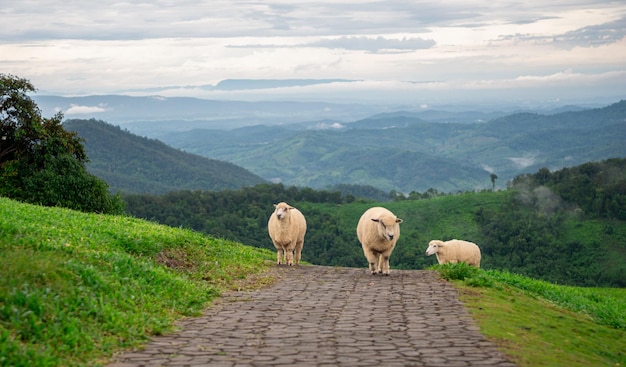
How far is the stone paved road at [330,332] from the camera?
9.74 m

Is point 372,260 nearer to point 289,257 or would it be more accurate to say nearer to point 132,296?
point 289,257

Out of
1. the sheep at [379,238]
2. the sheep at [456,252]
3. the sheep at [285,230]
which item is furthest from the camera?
the sheep at [456,252]

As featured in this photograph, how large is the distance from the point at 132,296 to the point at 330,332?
3341 millimetres

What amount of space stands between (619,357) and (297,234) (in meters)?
10.5

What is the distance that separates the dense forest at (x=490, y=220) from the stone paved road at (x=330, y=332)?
66.3 metres

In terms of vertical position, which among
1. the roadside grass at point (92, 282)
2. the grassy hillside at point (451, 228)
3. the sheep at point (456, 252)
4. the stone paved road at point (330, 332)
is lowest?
the grassy hillside at point (451, 228)

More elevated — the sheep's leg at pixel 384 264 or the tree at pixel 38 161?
the tree at pixel 38 161

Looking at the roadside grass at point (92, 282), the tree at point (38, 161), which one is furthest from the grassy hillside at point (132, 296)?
the tree at point (38, 161)

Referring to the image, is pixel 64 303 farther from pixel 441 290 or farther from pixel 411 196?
pixel 411 196

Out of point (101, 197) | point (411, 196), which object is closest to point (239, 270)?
point (101, 197)

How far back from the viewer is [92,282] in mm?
11828

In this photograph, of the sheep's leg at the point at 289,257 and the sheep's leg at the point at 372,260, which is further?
the sheep's leg at the point at 289,257

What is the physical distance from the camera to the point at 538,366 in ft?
31.0

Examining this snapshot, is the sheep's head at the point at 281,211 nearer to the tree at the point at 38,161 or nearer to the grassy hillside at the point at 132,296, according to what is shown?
the grassy hillside at the point at 132,296
